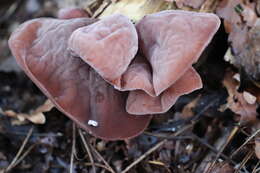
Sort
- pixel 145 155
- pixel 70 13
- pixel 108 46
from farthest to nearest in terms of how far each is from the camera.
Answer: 1. pixel 145 155
2. pixel 70 13
3. pixel 108 46

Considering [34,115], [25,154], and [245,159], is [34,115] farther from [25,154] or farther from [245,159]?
[245,159]

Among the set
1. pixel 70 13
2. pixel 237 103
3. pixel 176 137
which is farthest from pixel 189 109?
pixel 70 13

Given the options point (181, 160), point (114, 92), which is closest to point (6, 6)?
point (114, 92)

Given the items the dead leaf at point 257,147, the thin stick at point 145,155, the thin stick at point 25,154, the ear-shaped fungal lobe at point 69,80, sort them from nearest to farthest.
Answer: the ear-shaped fungal lobe at point 69,80 → the dead leaf at point 257,147 → the thin stick at point 145,155 → the thin stick at point 25,154

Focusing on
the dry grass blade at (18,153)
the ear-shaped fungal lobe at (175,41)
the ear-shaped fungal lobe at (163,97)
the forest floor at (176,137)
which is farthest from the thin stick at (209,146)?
the dry grass blade at (18,153)

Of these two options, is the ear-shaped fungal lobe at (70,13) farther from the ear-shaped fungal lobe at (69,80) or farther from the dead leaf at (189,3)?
the dead leaf at (189,3)

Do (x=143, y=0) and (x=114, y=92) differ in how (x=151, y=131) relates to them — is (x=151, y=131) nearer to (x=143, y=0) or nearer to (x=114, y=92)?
(x=114, y=92)
